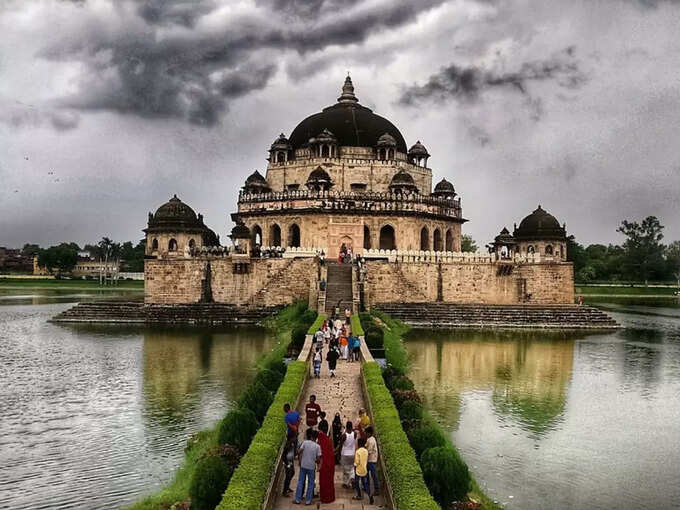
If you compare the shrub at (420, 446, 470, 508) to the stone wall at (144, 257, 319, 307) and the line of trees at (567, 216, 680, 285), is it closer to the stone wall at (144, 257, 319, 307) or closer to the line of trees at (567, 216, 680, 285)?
the stone wall at (144, 257, 319, 307)

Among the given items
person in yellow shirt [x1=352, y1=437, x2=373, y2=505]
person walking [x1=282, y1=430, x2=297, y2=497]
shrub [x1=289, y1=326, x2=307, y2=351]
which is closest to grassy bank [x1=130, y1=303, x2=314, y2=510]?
person walking [x1=282, y1=430, x2=297, y2=497]

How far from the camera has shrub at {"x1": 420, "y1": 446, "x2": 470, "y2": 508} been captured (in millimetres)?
7902

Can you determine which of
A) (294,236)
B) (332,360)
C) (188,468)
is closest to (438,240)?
(294,236)

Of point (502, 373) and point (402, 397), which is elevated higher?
point (402, 397)

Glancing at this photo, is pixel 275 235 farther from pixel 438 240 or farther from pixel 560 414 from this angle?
pixel 560 414

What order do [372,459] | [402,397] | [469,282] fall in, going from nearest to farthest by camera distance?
[372,459], [402,397], [469,282]

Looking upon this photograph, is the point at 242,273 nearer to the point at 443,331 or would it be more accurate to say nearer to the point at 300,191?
the point at 300,191

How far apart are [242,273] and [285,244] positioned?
5.78m

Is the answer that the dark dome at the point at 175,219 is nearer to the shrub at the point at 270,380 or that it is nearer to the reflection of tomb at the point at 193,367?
the reflection of tomb at the point at 193,367

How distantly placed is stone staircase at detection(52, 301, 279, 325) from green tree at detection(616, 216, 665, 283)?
43.9 metres

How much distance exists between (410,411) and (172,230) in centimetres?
2703

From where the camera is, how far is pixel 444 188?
4047 cm

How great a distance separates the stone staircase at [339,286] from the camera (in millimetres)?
26516

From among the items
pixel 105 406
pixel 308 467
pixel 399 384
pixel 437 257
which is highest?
pixel 437 257
